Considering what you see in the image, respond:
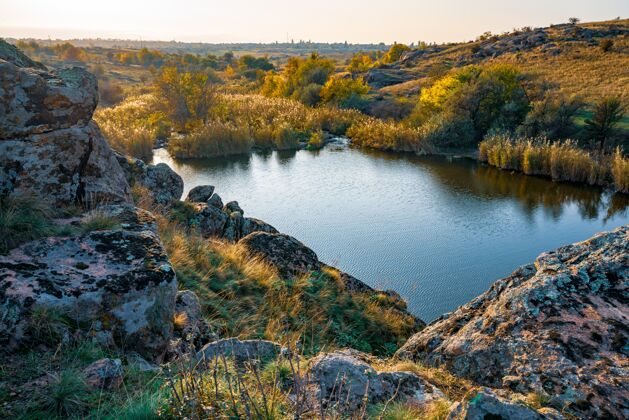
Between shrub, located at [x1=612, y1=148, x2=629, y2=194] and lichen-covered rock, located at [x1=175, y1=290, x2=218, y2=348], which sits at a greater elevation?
lichen-covered rock, located at [x1=175, y1=290, x2=218, y2=348]

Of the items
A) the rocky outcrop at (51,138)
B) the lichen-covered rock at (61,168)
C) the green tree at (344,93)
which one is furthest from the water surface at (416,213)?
the green tree at (344,93)

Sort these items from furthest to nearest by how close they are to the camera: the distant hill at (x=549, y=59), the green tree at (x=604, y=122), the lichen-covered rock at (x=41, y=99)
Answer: the distant hill at (x=549, y=59), the green tree at (x=604, y=122), the lichen-covered rock at (x=41, y=99)

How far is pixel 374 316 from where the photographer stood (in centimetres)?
736

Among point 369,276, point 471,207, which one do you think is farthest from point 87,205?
point 471,207

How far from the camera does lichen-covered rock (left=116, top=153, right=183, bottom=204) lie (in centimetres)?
939

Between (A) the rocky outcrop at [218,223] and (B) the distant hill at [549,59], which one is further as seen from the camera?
(B) the distant hill at [549,59]

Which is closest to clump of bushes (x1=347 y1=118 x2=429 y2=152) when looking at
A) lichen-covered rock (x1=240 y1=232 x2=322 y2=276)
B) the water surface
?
the water surface

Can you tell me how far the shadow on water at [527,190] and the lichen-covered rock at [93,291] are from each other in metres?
15.3

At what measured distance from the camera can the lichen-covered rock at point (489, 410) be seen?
235 cm

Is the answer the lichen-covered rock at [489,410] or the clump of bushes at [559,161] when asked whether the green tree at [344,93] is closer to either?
the clump of bushes at [559,161]

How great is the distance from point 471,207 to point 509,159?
6846 mm

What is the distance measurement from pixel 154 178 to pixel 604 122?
2134cm

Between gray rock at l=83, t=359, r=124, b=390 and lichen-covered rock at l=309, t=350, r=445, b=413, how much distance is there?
122 cm

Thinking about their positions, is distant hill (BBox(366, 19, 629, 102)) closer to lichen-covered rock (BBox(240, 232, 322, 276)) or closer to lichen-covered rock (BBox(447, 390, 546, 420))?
lichen-covered rock (BBox(240, 232, 322, 276))
